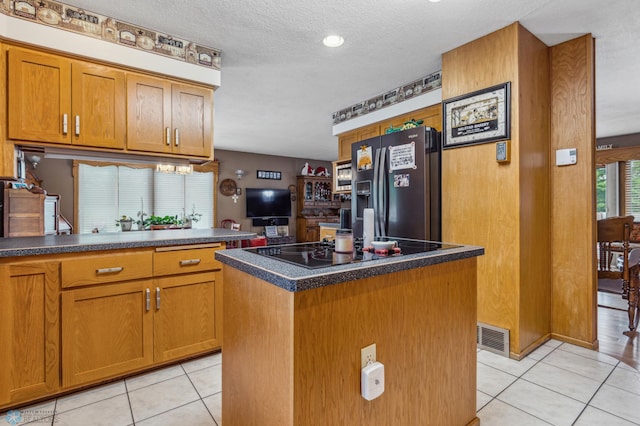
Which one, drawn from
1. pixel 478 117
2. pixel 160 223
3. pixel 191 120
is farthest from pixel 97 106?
pixel 160 223

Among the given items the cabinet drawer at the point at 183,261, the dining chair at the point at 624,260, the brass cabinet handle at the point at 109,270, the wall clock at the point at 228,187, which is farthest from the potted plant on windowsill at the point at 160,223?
the dining chair at the point at 624,260

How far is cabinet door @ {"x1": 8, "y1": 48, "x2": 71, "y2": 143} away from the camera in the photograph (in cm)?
209

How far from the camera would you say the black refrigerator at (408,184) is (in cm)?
Result: 284

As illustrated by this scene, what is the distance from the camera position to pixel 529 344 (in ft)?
8.07

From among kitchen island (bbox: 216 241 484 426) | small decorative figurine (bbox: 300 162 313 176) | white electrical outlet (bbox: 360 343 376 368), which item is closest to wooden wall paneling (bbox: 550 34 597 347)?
kitchen island (bbox: 216 241 484 426)

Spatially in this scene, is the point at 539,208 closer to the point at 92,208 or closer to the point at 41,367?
the point at 41,367

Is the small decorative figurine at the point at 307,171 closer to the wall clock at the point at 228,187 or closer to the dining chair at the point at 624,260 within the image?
the wall clock at the point at 228,187

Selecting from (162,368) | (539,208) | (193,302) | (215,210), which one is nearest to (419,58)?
(539,208)

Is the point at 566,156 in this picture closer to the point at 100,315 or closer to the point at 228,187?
the point at 100,315

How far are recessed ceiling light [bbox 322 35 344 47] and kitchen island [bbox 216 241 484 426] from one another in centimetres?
197

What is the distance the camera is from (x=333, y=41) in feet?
8.75

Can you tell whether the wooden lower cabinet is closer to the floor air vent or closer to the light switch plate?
the floor air vent

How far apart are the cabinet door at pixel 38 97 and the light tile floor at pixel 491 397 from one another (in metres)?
1.68

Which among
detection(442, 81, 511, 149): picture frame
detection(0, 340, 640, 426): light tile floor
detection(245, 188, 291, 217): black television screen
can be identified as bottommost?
detection(0, 340, 640, 426): light tile floor
